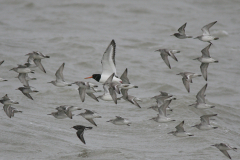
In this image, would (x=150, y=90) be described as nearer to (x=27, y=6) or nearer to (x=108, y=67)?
(x=108, y=67)

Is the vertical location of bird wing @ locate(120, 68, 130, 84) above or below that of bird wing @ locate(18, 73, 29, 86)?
above

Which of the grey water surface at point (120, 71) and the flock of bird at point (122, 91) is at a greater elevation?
the flock of bird at point (122, 91)

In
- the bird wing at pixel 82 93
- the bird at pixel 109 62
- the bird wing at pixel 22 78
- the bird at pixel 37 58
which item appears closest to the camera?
the bird wing at pixel 82 93

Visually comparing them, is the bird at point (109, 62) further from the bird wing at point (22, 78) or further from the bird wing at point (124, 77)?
the bird wing at point (22, 78)

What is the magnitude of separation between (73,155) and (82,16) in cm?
1641

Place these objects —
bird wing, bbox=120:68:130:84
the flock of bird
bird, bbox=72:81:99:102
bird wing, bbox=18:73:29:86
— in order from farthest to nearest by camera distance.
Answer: bird wing, bbox=18:73:29:86 → bird wing, bbox=120:68:130:84 → bird, bbox=72:81:99:102 → the flock of bird

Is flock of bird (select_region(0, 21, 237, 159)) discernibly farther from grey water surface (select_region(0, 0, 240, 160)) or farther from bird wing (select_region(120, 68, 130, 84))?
grey water surface (select_region(0, 0, 240, 160))

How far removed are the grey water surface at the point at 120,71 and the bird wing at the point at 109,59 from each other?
5.61ft

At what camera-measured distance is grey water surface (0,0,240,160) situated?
886 centimetres

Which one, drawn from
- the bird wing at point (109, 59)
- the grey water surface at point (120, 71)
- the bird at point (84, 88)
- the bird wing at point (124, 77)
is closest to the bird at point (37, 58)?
the bird at point (84, 88)

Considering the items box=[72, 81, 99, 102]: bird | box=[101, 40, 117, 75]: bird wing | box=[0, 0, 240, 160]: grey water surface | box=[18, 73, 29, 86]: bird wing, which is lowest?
→ box=[0, 0, 240, 160]: grey water surface

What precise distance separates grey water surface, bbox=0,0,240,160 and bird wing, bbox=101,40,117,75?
67.3 inches

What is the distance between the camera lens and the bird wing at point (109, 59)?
29.3 ft

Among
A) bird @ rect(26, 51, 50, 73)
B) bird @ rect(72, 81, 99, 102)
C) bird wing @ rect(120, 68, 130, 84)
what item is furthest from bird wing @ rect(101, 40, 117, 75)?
bird @ rect(26, 51, 50, 73)
